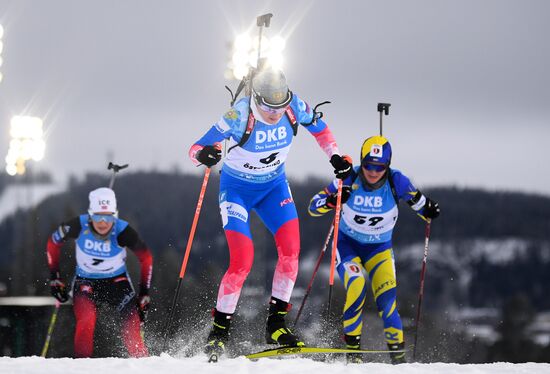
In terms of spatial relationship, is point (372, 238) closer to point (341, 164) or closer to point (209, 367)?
point (341, 164)

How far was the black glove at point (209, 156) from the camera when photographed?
316 inches

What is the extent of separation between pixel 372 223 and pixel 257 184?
1661 mm

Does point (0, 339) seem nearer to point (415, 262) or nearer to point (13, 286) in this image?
point (13, 286)

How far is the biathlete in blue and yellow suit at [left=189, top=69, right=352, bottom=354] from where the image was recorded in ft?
26.7

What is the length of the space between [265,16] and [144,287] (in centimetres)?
334

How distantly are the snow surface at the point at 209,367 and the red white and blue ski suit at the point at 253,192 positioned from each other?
28.0 inches

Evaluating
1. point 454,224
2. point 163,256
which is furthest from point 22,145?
point 454,224

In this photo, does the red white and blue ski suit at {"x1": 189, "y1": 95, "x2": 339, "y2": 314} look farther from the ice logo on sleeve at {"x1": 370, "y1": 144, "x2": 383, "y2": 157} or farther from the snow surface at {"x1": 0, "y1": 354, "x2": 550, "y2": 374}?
the ice logo on sleeve at {"x1": 370, "y1": 144, "x2": 383, "y2": 157}

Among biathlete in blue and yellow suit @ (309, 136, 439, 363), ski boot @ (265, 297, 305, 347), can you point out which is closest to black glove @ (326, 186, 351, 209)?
biathlete in blue and yellow suit @ (309, 136, 439, 363)

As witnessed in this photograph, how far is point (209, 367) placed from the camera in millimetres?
7473

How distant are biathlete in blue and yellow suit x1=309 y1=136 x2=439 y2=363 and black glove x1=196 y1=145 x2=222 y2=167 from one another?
1766mm

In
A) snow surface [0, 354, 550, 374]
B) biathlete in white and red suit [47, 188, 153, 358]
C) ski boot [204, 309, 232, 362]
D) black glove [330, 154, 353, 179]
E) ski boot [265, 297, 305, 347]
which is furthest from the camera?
biathlete in white and red suit [47, 188, 153, 358]

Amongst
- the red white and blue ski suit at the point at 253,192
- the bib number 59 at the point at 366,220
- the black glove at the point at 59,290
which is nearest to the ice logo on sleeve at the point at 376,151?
the bib number 59 at the point at 366,220

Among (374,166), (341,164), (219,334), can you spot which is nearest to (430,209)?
(374,166)
